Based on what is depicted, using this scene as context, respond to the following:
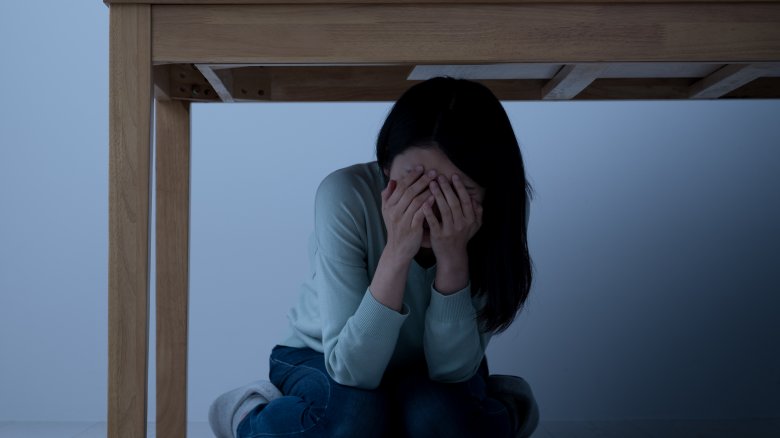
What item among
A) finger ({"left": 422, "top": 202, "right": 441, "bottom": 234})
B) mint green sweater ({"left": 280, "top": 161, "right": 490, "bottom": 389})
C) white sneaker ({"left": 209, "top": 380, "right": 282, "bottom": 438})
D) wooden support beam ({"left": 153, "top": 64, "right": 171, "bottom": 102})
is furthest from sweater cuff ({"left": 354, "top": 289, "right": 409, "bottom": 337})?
wooden support beam ({"left": 153, "top": 64, "right": 171, "bottom": 102})

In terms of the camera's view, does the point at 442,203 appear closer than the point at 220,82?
Yes

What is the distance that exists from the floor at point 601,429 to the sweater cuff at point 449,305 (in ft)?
2.35

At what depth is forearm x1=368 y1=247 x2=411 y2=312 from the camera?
0.98 m

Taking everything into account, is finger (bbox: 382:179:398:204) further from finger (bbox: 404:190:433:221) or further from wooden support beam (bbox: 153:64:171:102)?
wooden support beam (bbox: 153:64:171:102)

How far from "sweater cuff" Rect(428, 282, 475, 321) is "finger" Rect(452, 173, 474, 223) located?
0.11 metres

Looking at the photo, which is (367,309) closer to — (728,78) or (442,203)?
(442,203)

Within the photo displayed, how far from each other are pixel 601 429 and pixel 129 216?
1.21 m

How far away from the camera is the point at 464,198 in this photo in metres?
0.97

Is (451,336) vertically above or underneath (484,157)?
underneath

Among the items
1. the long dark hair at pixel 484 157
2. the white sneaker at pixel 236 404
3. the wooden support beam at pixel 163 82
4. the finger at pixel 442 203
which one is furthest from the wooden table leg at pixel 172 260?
the finger at pixel 442 203

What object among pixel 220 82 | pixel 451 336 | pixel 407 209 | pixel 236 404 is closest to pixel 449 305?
pixel 451 336

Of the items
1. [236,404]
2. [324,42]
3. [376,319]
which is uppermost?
[324,42]

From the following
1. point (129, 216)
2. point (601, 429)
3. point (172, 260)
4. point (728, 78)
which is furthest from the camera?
point (601, 429)

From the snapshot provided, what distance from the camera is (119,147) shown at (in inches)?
33.0
